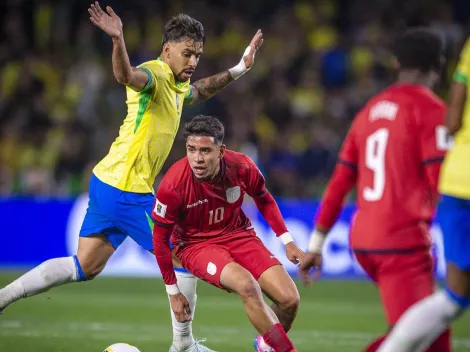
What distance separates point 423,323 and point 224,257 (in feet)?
7.27

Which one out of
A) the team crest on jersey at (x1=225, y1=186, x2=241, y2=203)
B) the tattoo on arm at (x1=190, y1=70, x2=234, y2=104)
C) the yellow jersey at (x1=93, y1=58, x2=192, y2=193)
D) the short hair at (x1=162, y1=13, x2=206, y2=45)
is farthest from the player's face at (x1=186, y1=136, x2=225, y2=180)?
the tattoo on arm at (x1=190, y1=70, x2=234, y2=104)

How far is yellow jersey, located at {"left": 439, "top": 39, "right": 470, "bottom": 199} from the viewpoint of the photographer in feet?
15.0

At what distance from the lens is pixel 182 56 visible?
712cm

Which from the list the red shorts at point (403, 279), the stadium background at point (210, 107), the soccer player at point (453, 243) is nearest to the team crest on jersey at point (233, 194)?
the red shorts at point (403, 279)

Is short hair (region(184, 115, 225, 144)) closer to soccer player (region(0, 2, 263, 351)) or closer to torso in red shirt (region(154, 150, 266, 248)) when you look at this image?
torso in red shirt (region(154, 150, 266, 248))

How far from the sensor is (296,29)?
57.4 ft

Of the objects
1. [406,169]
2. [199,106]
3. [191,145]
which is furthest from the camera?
[199,106]

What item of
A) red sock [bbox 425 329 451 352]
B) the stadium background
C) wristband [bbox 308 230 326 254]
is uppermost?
the stadium background

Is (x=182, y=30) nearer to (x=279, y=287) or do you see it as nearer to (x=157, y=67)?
→ (x=157, y=67)

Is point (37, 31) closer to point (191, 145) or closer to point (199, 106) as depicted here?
point (199, 106)

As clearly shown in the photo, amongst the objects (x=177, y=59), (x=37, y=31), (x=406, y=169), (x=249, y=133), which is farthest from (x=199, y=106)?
(x=406, y=169)

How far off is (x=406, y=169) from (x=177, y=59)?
2849mm

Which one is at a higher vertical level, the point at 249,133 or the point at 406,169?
the point at 249,133

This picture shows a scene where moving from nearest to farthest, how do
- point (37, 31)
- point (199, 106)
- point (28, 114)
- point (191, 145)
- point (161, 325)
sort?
point (191, 145) < point (161, 325) < point (199, 106) < point (28, 114) < point (37, 31)
